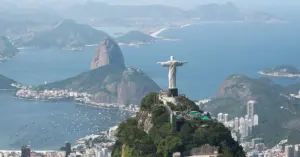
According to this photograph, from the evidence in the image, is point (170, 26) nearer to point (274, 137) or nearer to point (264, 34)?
point (264, 34)

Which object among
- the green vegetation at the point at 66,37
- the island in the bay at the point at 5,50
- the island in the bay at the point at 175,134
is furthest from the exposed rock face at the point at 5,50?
the island in the bay at the point at 175,134

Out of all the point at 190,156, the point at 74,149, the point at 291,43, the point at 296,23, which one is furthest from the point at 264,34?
the point at 190,156

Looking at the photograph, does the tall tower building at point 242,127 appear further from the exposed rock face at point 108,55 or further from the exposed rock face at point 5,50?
the exposed rock face at point 5,50

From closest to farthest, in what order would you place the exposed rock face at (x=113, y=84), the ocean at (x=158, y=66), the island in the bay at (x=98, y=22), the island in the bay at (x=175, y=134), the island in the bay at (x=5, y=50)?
the island in the bay at (x=175, y=134) → the ocean at (x=158, y=66) → the exposed rock face at (x=113, y=84) → the island in the bay at (x=5, y=50) → the island in the bay at (x=98, y=22)

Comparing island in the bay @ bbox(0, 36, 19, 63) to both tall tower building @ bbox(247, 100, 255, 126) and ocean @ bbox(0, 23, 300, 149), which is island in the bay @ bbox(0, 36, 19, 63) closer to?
ocean @ bbox(0, 23, 300, 149)

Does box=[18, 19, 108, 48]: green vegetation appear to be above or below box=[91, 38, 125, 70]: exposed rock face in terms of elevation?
above

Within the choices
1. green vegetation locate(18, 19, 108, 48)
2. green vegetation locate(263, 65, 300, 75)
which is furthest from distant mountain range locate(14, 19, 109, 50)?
green vegetation locate(263, 65, 300, 75)
